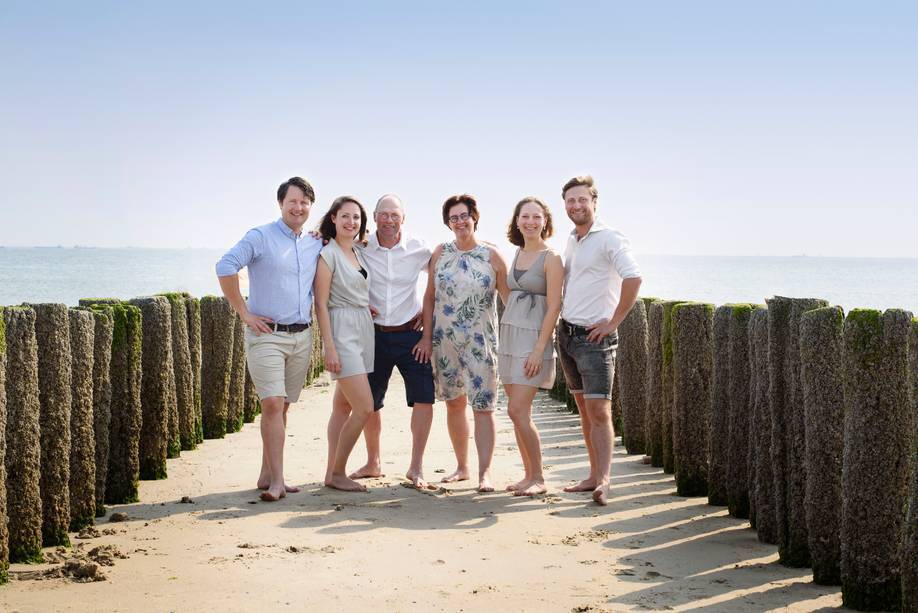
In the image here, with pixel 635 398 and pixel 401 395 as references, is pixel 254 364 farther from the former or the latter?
pixel 401 395

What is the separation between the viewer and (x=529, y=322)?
25.7 ft

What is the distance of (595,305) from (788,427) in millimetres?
2071

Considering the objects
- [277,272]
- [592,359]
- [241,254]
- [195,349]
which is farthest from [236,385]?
[592,359]

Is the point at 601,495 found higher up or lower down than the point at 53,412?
lower down

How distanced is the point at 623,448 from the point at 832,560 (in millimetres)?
5121

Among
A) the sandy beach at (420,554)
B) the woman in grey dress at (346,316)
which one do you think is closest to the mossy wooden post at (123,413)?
the sandy beach at (420,554)

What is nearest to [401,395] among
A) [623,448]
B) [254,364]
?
[623,448]

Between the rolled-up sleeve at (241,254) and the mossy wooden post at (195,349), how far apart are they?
2.82 metres

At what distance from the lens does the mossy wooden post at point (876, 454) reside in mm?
4969

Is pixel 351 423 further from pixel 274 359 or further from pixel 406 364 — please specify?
pixel 274 359

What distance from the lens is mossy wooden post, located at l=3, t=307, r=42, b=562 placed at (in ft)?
19.2

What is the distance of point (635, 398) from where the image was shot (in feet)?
33.1

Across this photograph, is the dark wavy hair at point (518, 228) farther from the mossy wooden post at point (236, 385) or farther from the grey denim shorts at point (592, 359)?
the mossy wooden post at point (236, 385)

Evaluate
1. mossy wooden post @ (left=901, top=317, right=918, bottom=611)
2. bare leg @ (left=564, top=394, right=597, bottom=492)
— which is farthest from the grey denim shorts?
mossy wooden post @ (left=901, top=317, right=918, bottom=611)
